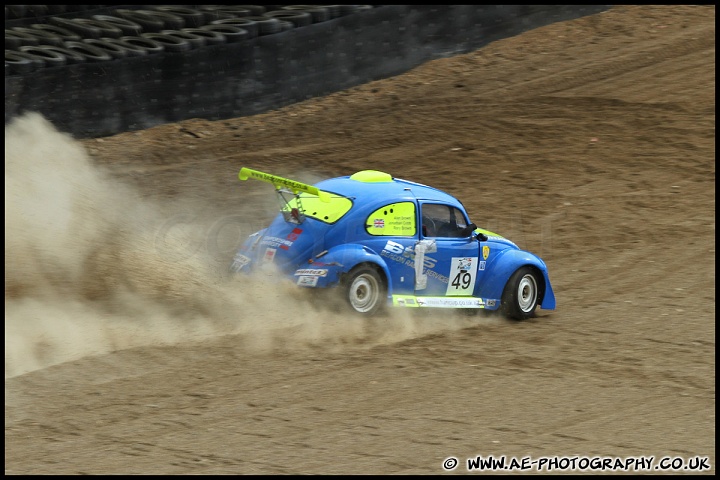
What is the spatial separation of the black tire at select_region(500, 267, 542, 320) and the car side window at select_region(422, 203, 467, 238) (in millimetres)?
865

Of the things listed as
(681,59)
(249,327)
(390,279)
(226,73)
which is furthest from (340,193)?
(681,59)

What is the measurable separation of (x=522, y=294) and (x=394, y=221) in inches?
76.3

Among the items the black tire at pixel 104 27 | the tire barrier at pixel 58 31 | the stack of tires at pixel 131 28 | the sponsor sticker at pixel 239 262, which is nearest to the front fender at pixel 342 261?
the sponsor sticker at pixel 239 262

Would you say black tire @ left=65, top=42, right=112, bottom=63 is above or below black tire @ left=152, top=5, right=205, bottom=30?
below

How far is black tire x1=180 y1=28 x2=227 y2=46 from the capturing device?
674 inches

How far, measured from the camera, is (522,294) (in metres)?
11.3

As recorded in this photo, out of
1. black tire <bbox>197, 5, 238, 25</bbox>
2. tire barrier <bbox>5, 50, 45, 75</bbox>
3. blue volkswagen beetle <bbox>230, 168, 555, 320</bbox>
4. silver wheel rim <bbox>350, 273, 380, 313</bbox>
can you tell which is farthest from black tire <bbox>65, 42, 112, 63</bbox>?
silver wheel rim <bbox>350, 273, 380, 313</bbox>

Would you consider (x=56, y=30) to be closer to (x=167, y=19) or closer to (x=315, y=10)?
(x=167, y=19)

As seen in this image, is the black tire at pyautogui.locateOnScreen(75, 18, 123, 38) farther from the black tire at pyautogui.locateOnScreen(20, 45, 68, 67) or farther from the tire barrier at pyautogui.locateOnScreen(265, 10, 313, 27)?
the tire barrier at pyautogui.locateOnScreen(265, 10, 313, 27)

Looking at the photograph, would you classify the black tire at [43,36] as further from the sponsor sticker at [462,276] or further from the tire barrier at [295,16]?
the sponsor sticker at [462,276]

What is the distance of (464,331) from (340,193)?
2.00m

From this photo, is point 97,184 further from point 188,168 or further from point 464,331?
point 464,331

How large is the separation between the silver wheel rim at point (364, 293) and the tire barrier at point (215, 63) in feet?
24.3

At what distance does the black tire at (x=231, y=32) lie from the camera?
17.2 metres
